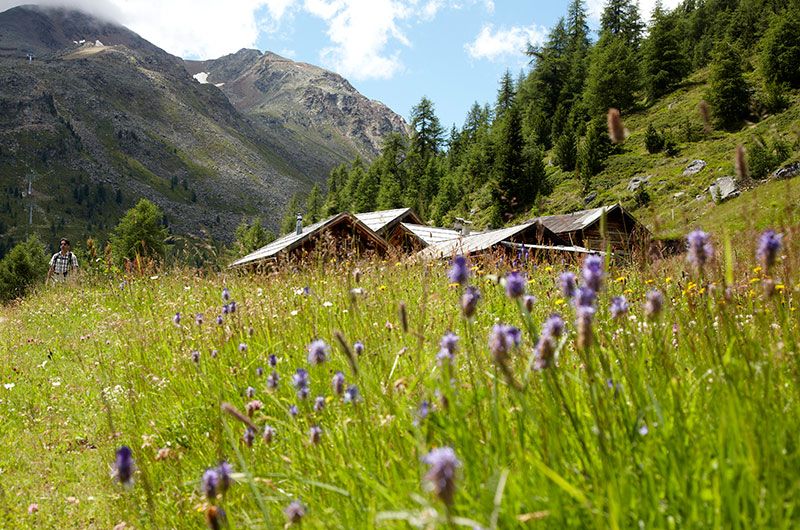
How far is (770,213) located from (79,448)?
36896 mm

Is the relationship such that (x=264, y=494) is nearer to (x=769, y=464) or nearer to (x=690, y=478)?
(x=690, y=478)

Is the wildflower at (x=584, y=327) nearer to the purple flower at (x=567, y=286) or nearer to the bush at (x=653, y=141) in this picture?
the purple flower at (x=567, y=286)

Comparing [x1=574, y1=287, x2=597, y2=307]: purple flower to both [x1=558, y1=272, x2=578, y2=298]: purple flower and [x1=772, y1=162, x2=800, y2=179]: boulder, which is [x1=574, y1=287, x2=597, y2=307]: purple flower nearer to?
[x1=558, y1=272, x2=578, y2=298]: purple flower

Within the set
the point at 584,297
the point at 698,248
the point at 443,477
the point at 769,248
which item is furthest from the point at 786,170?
the point at 443,477

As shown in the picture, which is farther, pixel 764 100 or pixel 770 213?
pixel 764 100

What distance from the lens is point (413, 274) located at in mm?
8758

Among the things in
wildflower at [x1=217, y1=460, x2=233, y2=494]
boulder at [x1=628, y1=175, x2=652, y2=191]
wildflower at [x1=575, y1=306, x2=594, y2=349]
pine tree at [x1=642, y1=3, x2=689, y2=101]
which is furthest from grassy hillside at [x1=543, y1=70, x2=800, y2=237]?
wildflower at [x1=217, y1=460, x2=233, y2=494]

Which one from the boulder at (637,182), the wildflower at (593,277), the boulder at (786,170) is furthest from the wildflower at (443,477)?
the boulder at (637,182)

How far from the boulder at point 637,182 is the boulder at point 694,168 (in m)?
4.21

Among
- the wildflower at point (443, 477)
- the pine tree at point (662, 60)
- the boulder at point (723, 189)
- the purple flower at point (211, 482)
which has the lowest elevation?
the purple flower at point (211, 482)

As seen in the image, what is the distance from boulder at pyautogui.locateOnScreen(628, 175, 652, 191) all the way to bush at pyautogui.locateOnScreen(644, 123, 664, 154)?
6.81 meters

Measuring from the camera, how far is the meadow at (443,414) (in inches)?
62.7

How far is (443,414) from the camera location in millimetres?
2338

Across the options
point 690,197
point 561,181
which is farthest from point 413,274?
point 561,181
